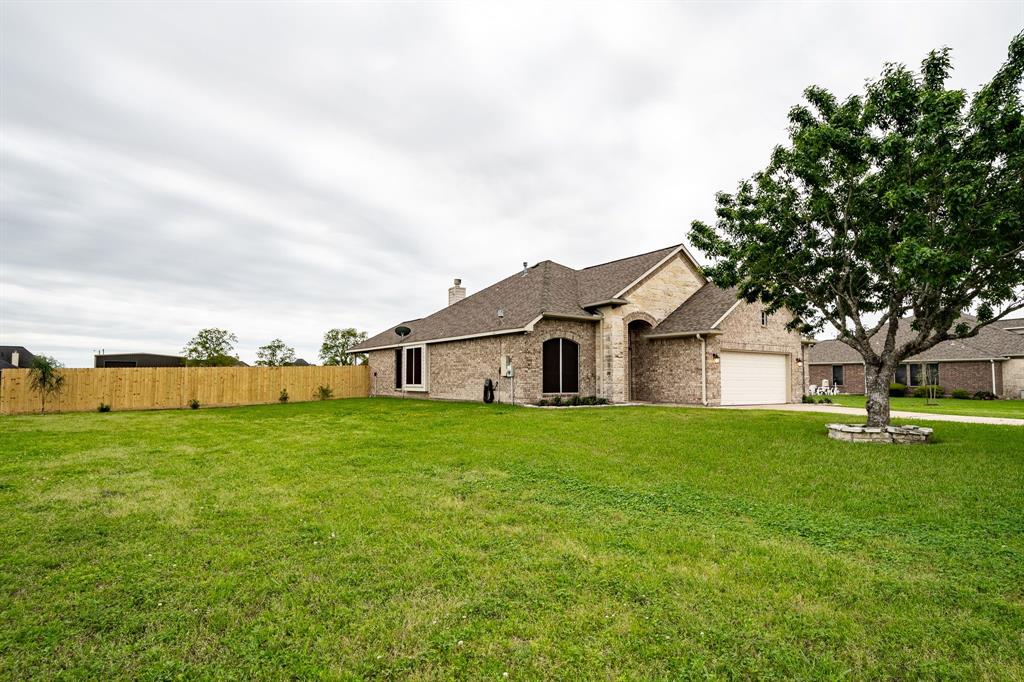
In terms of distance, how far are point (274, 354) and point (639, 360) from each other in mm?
27403

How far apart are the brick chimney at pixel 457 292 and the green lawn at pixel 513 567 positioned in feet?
64.0

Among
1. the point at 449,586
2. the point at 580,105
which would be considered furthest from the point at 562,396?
the point at 449,586

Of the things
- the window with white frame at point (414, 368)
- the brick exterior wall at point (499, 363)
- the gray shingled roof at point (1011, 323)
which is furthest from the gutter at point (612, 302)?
the gray shingled roof at point (1011, 323)

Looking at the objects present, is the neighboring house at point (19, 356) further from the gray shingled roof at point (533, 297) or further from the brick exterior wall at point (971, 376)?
the brick exterior wall at point (971, 376)

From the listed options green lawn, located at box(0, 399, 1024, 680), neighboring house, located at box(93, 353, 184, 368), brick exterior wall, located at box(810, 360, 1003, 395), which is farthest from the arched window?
neighboring house, located at box(93, 353, 184, 368)

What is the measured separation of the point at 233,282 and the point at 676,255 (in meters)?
21.2

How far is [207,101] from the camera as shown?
11.6 metres

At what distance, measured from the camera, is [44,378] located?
17.4 metres

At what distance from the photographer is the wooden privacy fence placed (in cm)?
1736

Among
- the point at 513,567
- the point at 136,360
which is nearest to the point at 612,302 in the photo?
the point at 513,567

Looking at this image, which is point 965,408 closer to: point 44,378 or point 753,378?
point 753,378

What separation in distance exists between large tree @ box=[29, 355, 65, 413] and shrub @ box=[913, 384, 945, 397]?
3957 cm

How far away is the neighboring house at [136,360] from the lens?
30.0 meters

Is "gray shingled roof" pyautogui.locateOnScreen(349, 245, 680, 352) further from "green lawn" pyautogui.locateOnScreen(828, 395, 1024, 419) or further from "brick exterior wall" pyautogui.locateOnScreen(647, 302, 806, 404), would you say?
"green lawn" pyautogui.locateOnScreen(828, 395, 1024, 419)
